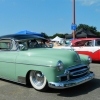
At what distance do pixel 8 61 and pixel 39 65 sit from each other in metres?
1.26

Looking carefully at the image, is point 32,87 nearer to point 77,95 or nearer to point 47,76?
point 47,76

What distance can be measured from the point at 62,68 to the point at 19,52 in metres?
1.52

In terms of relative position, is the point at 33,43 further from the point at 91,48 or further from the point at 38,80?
the point at 91,48

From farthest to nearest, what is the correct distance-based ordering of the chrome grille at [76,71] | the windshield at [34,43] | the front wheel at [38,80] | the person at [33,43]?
the person at [33,43]
the windshield at [34,43]
the front wheel at [38,80]
the chrome grille at [76,71]

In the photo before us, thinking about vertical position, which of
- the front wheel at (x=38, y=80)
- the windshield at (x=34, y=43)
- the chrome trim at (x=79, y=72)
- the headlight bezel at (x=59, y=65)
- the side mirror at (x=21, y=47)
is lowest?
the front wheel at (x=38, y=80)

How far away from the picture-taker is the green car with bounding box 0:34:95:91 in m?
5.01

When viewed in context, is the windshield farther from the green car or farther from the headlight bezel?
the headlight bezel

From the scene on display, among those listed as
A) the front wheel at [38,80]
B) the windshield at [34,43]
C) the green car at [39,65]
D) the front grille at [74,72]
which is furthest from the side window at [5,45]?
the front grille at [74,72]

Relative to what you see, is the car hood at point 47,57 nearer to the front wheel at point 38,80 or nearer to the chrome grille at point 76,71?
the chrome grille at point 76,71

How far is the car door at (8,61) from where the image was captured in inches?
234

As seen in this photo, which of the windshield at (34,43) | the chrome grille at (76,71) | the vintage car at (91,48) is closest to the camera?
the chrome grille at (76,71)

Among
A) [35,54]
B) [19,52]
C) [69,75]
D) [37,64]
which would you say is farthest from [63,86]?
[19,52]

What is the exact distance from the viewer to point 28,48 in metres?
6.12

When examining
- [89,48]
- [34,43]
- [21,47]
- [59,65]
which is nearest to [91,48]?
[89,48]
